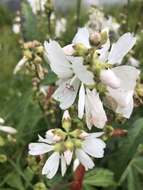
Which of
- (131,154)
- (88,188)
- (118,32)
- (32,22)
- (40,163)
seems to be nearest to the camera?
(40,163)

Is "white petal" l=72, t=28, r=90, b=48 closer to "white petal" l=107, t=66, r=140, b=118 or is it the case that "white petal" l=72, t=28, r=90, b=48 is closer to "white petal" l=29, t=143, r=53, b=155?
"white petal" l=107, t=66, r=140, b=118

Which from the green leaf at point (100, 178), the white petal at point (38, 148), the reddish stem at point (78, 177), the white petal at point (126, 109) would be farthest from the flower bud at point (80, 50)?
the green leaf at point (100, 178)

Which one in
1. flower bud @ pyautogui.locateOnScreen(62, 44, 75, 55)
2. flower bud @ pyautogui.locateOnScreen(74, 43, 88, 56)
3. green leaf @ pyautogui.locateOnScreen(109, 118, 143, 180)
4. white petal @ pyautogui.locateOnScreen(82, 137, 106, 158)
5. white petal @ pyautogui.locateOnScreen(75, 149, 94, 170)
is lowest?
green leaf @ pyautogui.locateOnScreen(109, 118, 143, 180)

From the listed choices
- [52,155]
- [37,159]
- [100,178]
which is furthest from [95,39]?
[100,178]

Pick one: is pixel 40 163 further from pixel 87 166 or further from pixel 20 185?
pixel 20 185

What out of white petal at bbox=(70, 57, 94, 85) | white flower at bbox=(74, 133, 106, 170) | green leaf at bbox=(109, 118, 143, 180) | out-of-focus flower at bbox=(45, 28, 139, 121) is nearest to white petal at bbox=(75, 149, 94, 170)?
white flower at bbox=(74, 133, 106, 170)

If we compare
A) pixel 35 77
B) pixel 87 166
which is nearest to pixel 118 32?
pixel 35 77

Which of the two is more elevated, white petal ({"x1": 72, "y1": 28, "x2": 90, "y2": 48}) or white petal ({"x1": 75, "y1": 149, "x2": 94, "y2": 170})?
white petal ({"x1": 72, "y1": 28, "x2": 90, "y2": 48})
